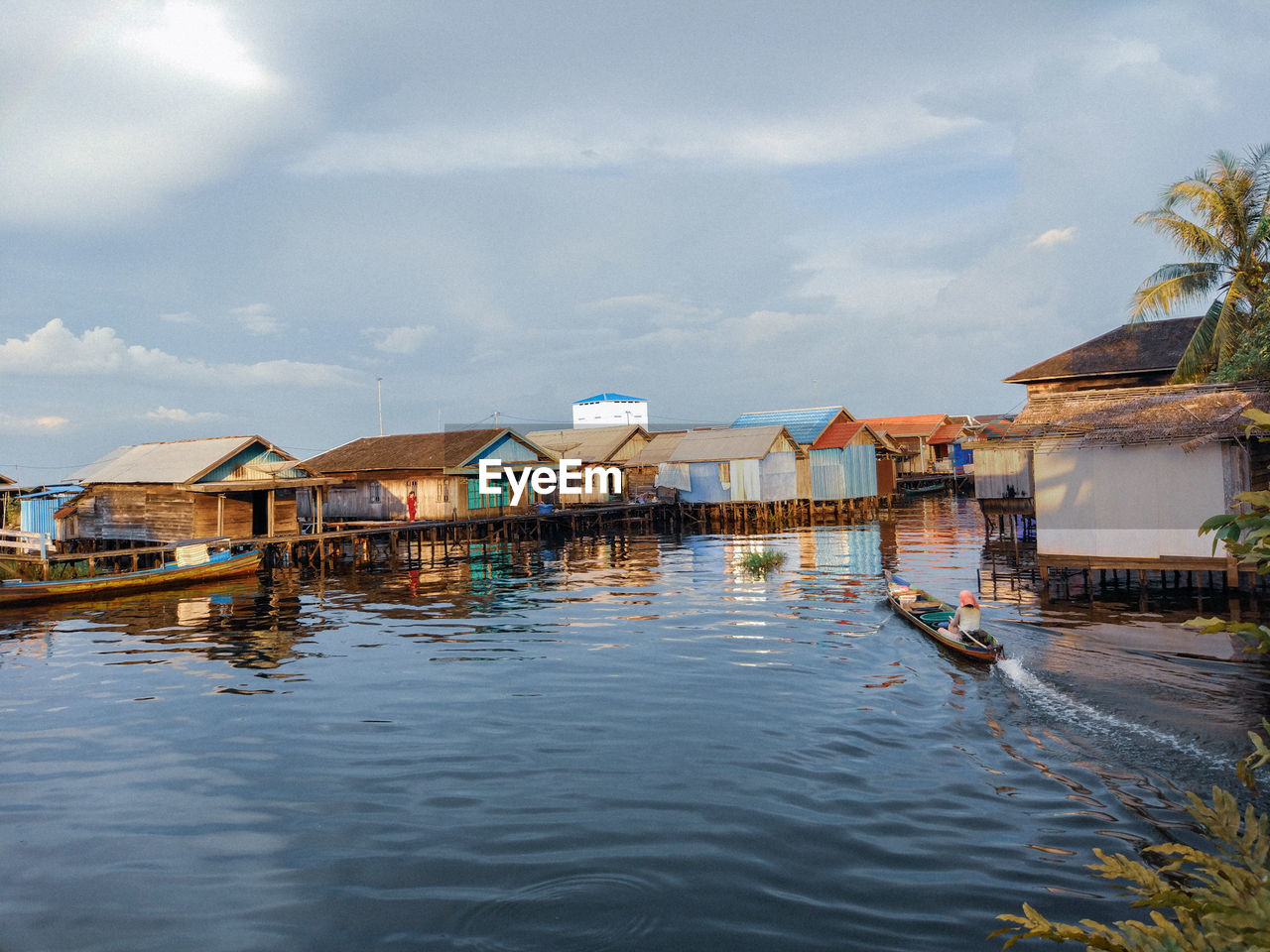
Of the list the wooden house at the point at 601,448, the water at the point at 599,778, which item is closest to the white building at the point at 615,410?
the wooden house at the point at 601,448

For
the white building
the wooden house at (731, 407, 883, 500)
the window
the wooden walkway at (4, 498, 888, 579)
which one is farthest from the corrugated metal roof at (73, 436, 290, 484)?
the white building

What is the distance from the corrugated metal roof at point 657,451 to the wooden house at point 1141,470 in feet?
105

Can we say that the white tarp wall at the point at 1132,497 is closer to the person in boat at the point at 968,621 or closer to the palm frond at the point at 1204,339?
the person in boat at the point at 968,621

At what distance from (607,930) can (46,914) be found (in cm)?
491

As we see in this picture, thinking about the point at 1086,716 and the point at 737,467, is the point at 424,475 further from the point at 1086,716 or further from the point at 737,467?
the point at 1086,716

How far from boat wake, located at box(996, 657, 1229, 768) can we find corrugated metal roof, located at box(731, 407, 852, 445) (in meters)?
38.5

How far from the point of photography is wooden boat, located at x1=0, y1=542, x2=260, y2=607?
24.9 meters

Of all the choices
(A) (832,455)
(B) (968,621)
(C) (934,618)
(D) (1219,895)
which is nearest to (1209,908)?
(D) (1219,895)

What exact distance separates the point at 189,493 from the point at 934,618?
28.3m

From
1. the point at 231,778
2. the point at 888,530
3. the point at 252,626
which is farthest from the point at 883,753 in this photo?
the point at 888,530

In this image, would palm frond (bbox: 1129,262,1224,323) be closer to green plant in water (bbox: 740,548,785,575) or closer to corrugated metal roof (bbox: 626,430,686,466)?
green plant in water (bbox: 740,548,785,575)

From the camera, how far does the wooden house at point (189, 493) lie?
32656mm

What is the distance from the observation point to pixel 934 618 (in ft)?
56.6

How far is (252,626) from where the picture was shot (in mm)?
20797
